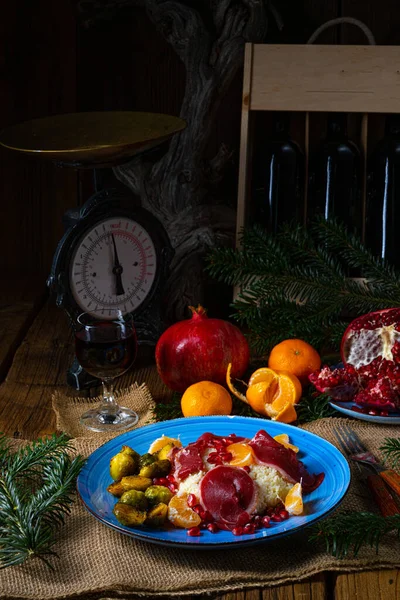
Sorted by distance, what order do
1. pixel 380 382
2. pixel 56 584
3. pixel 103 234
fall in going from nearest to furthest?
pixel 56 584 → pixel 380 382 → pixel 103 234

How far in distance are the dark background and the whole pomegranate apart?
660 mm

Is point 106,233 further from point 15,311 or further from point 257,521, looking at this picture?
point 257,521

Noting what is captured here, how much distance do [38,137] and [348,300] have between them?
68 cm

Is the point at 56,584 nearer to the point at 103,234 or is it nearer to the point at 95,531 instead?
the point at 95,531

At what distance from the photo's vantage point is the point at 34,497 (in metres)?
0.96

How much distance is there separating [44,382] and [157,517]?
65 cm

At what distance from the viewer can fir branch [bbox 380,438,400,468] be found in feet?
3.58

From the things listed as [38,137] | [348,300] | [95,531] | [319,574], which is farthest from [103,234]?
[319,574]

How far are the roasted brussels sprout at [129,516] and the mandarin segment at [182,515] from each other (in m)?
0.03

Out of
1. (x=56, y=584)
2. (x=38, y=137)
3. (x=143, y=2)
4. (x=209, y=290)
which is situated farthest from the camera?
(x=209, y=290)

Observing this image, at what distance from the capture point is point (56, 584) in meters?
0.85

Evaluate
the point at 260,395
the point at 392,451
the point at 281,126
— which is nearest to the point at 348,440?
the point at 392,451

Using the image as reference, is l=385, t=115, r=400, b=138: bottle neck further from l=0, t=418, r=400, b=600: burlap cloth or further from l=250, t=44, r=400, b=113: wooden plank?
l=0, t=418, r=400, b=600: burlap cloth

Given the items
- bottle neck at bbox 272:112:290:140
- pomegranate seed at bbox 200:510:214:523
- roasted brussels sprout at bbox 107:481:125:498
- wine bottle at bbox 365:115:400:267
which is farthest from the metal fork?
bottle neck at bbox 272:112:290:140
